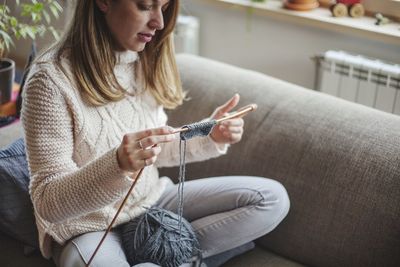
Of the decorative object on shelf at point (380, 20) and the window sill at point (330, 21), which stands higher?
the decorative object on shelf at point (380, 20)

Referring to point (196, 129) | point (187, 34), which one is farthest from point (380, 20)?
point (196, 129)

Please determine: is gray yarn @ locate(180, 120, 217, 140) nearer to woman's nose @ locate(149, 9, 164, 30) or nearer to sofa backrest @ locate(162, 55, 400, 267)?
woman's nose @ locate(149, 9, 164, 30)

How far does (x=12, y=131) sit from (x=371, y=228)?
1032 millimetres

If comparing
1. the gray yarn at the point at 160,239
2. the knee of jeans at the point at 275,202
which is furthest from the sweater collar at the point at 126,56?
the knee of jeans at the point at 275,202

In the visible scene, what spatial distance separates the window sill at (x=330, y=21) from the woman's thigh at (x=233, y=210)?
2.35 feet

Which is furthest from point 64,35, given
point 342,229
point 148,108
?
point 342,229

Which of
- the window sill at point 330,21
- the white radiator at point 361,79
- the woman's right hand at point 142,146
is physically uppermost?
the window sill at point 330,21

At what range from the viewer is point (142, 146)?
101 centimetres

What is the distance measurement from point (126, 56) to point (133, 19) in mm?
145

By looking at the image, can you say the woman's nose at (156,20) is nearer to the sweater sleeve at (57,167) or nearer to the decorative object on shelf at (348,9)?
the sweater sleeve at (57,167)

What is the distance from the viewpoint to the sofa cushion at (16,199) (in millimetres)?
1293

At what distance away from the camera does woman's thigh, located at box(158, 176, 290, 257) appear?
1.31m

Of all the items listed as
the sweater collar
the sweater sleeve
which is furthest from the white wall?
the sweater sleeve

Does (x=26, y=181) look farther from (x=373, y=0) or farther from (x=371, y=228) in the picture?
(x=373, y=0)
